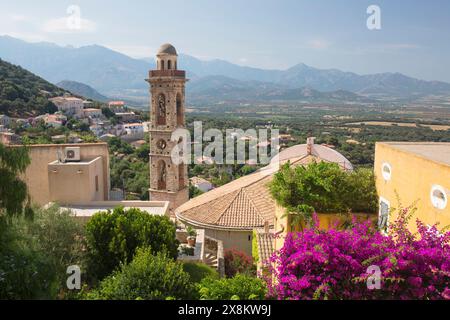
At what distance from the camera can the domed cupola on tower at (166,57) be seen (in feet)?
64.6

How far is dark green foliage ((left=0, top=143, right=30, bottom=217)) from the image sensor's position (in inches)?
253

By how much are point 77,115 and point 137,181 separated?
2184 inches

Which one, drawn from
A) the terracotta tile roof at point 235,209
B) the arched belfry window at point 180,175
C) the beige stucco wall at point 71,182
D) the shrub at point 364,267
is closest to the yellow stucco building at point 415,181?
the shrub at point 364,267

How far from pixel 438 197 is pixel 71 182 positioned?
10.5 metres

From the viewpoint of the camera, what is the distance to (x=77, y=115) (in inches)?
3442

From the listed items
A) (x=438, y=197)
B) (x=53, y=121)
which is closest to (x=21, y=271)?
(x=438, y=197)

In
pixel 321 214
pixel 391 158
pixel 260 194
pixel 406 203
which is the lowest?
pixel 260 194

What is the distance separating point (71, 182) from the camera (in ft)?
42.0

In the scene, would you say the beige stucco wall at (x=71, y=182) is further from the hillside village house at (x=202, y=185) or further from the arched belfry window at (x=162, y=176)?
the hillside village house at (x=202, y=185)

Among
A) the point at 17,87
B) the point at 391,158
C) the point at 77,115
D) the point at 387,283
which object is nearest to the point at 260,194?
the point at 391,158

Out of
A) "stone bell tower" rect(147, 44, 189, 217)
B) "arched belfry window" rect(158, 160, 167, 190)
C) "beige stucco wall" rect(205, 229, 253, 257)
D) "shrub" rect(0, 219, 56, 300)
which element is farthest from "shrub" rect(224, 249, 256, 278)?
"arched belfry window" rect(158, 160, 167, 190)

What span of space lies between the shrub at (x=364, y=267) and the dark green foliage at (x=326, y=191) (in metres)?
2.46

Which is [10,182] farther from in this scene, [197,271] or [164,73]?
[164,73]
